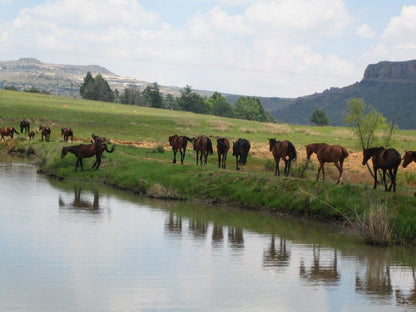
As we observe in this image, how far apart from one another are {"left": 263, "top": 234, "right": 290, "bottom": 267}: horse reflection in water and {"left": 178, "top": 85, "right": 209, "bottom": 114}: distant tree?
142 metres

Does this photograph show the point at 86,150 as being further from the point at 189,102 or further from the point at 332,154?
the point at 189,102

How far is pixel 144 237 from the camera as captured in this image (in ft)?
62.5

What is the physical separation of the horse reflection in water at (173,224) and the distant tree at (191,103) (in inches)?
5424

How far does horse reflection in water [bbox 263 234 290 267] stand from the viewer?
16281 millimetres

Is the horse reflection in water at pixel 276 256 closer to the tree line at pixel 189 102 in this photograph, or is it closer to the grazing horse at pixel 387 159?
the grazing horse at pixel 387 159

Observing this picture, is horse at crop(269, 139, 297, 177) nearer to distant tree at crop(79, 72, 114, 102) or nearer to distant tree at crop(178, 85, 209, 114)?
distant tree at crop(178, 85, 209, 114)

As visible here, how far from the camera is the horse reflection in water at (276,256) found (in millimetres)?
16281

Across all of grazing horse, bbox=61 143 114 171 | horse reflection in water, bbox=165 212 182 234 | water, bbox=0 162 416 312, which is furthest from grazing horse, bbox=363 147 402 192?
grazing horse, bbox=61 143 114 171

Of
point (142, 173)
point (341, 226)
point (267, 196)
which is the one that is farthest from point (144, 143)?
point (341, 226)

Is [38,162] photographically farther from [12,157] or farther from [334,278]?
[334,278]

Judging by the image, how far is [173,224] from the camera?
2153 centimetres

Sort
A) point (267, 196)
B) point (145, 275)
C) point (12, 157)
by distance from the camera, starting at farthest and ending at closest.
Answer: point (12, 157)
point (267, 196)
point (145, 275)

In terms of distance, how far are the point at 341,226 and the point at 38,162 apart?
2511cm

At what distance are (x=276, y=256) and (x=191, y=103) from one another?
14550cm
